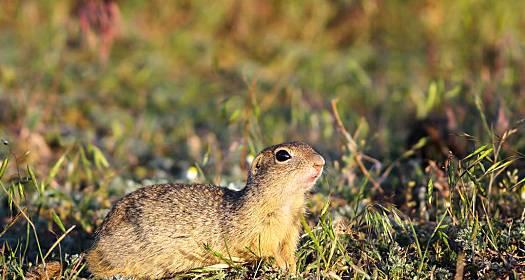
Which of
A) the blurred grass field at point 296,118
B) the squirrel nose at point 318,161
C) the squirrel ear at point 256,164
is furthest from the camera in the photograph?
the squirrel ear at point 256,164

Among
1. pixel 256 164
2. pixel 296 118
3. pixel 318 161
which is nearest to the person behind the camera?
pixel 318 161

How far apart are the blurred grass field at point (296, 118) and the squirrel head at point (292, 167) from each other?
0.58ft

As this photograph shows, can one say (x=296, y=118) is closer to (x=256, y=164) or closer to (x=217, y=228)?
(x=256, y=164)

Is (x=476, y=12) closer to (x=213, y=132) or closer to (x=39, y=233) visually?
(x=213, y=132)

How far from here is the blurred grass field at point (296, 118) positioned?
3.74 meters

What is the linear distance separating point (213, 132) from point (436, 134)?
2284 millimetres

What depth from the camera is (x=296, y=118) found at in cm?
583

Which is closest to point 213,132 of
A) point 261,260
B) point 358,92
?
point 358,92

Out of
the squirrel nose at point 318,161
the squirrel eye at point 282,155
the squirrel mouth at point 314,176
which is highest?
the squirrel eye at point 282,155

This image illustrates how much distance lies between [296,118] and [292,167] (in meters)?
2.16

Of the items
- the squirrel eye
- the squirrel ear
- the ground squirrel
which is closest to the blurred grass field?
the ground squirrel

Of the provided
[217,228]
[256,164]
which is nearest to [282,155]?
[256,164]

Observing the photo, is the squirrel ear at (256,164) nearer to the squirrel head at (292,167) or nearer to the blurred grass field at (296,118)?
the squirrel head at (292,167)

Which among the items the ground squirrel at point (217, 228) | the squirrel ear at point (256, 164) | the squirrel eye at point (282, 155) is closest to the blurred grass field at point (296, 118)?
the ground squirrel at point (217, 228)
